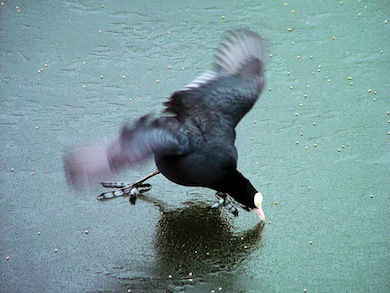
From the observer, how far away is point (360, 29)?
24.5 ft

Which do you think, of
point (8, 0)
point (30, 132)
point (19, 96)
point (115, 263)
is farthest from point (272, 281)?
point (8, 0)

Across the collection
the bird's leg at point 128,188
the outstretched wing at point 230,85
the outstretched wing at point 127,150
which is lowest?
the bird's leg at point 128,188

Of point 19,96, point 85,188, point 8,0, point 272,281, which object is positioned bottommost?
point 272,281

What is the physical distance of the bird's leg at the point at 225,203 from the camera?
5.09 m

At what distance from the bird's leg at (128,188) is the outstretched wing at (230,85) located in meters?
0.65

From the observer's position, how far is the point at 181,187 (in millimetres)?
5355

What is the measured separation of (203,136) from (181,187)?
2.40 feet

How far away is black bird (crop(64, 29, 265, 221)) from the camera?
441cm

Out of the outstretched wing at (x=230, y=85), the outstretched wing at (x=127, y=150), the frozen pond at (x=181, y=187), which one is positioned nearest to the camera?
the outstretched wing at (x=127, y=150)

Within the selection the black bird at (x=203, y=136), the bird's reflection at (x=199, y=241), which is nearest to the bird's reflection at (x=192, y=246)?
the bird's reflection at (x=199, y=241)

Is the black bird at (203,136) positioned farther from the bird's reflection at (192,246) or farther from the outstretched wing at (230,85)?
the bird's reflection at (192,246)

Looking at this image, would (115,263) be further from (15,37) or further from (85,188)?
(15,37)

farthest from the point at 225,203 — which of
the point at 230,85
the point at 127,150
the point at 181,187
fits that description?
the point at 127,150

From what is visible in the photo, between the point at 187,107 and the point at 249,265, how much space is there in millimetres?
1286
